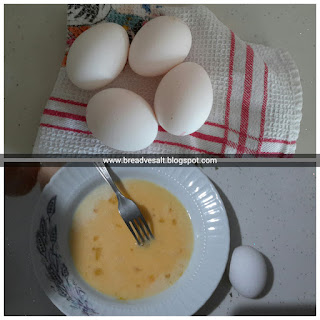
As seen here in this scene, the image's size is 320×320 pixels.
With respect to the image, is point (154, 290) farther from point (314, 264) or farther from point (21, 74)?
point (21, 74)

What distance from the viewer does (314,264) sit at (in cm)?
72

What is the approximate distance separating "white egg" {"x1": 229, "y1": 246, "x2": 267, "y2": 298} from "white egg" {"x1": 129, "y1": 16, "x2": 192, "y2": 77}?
39cm

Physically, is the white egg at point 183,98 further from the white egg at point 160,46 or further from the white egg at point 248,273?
the white egg at point 248,273

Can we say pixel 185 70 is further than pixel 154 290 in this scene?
No

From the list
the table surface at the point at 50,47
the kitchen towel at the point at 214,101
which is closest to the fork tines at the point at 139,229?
the kitchen towel at the point at 214,101

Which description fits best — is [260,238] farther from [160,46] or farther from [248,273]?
[160,46]

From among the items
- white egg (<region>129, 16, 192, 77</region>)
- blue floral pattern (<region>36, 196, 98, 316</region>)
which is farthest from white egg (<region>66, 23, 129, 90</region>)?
blue floral pattern (<region>36, 196, 98, 316</region>)

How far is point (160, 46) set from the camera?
0.57m

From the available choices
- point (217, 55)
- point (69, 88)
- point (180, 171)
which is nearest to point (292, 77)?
point (217, 55)

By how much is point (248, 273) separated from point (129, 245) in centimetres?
24

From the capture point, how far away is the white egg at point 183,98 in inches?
22.2

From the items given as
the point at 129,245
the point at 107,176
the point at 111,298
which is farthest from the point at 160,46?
the point at 111,298

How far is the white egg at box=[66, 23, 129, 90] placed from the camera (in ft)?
1.90

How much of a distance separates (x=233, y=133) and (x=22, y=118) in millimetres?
428
